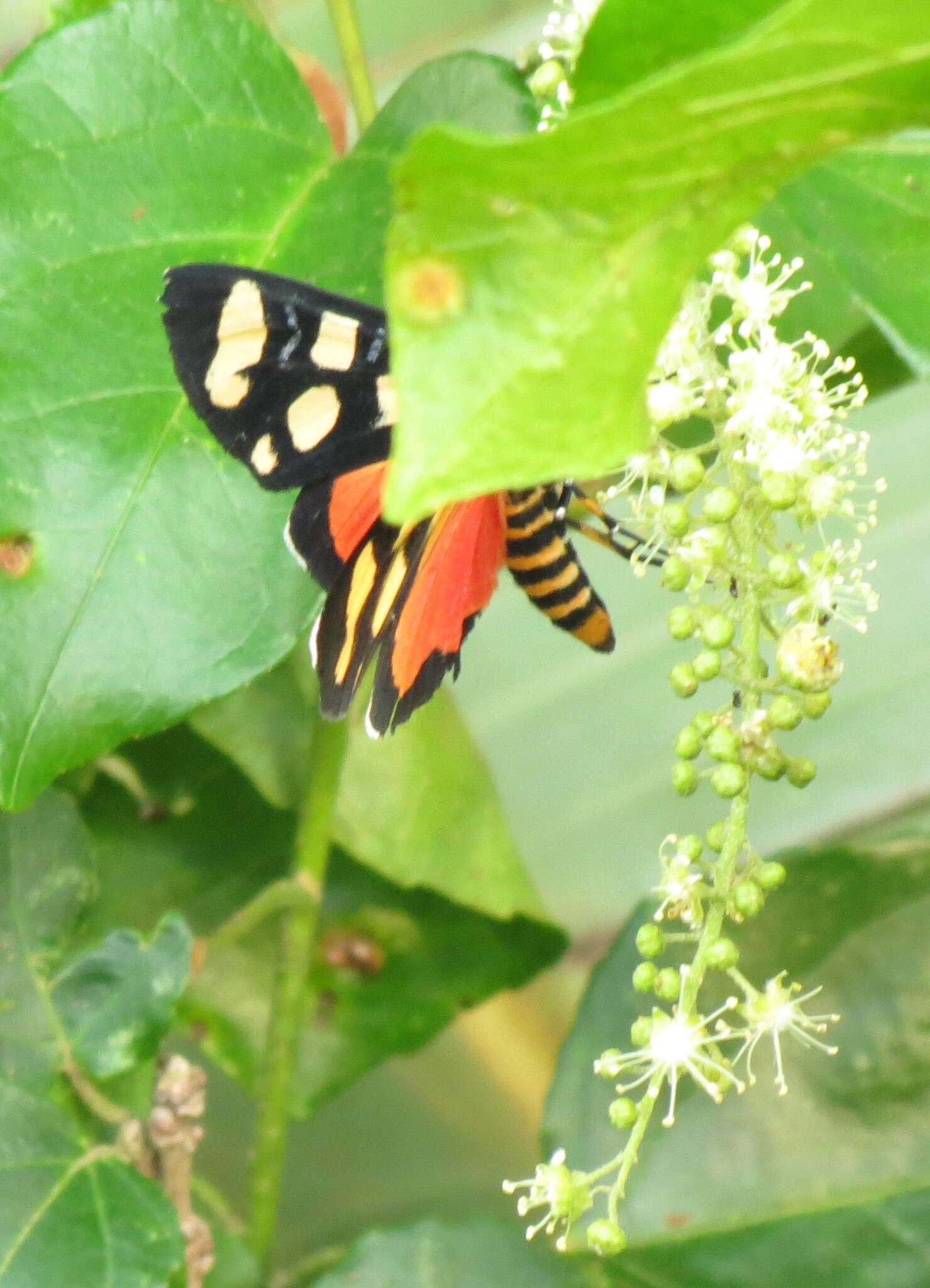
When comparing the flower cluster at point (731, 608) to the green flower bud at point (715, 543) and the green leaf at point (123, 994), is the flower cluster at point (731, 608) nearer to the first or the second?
the green flower bud at point (715, 543)

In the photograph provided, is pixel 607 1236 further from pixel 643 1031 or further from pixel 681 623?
pixel 681 623

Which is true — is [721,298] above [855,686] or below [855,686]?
above

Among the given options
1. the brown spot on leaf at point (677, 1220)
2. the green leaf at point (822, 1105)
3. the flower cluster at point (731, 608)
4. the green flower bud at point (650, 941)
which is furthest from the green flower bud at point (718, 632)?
the brown spot on leaf at point (677, 1220)

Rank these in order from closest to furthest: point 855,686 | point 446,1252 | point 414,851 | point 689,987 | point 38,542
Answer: point 689,987
point 38,542
point 446,1252
point 414,851
point 855,686

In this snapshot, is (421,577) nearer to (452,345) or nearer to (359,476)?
(359,476)

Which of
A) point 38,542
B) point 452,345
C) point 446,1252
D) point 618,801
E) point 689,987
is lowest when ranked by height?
point 618,801

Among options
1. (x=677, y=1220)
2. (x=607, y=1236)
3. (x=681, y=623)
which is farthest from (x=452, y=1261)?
(x=681, y=623)

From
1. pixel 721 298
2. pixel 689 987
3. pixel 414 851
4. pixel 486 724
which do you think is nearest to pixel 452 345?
pixel 689 987
